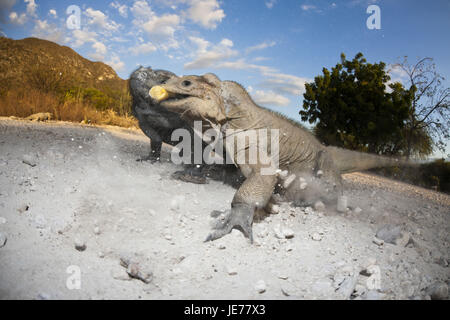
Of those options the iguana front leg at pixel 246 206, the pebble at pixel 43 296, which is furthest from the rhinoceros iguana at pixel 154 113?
the pebble at pixel 43 296

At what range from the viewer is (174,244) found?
265 cm

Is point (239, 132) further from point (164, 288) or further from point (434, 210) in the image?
point (434, 210)

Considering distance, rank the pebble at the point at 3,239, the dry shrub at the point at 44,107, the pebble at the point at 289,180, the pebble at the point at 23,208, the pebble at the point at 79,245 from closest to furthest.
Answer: the pebble at the point at 3,239 → the pebble at the point at 79,245 → the pebble at the point at 23,208 → the pebble at the point at 289,180 → the dry shrub at the point at 44,107

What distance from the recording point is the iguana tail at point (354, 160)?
15.1 feet

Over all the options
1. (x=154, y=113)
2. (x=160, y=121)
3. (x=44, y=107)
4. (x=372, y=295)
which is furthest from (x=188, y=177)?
(x=44, y=107)

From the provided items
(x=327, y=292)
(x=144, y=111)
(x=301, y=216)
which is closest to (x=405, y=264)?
(x=327, y=292)

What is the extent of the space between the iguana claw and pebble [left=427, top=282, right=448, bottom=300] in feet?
4.60

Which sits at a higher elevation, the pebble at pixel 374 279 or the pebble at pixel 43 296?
the pebble at pixel 43 296

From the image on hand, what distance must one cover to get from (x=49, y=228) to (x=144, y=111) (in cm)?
273

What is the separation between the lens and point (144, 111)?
487cm

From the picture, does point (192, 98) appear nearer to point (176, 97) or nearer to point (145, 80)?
point (176, 97)

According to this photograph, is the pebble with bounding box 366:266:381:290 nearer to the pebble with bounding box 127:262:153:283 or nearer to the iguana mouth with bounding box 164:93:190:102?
the pebble with bounding box 127:262:153:283

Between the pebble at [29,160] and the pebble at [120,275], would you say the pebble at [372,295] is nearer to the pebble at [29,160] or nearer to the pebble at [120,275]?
the pebble at [120,275]

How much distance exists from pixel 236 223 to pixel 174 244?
63 cm
